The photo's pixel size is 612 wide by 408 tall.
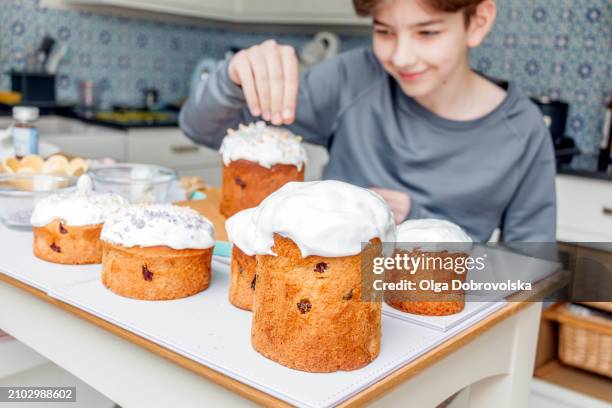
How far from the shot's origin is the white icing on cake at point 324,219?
58cm

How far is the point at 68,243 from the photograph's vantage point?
2.72ft

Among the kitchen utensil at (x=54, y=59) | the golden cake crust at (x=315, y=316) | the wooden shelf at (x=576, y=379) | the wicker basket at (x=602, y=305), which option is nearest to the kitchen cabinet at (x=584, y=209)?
the wicker basket at (x=602, y=305)

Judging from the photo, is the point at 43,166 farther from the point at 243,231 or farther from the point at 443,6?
the point at 443,6

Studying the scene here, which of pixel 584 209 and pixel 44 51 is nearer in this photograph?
pixel 584 209

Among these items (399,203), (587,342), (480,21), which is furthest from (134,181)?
(587,342)

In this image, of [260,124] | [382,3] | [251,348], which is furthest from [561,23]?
[251,348]

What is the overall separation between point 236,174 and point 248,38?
2.78m

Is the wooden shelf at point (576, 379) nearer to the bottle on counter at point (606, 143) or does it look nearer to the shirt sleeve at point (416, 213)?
the bottle on counter at point (606, 143)

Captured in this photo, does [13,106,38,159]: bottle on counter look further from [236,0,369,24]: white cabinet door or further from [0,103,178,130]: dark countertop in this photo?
[236,0,369,24]: white cabinet door

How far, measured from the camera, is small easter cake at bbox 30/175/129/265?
2.73 feet

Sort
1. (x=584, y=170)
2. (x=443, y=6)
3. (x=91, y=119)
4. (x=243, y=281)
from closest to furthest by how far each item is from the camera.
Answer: (x=243, y=281) < (x=443, y=6) < (x=584, y=170) < (x=91, y=119)

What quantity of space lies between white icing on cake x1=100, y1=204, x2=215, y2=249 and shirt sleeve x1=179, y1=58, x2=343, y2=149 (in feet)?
1.61

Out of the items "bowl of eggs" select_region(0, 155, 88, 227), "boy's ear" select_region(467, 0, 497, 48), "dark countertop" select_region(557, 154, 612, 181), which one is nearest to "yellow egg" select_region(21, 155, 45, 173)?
"bowl of eggs" select_region(0, 155, 88, 227)

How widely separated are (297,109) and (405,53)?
1.29ft
